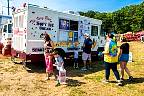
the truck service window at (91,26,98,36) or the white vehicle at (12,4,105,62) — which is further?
the truck service window at (91,26,98,36)

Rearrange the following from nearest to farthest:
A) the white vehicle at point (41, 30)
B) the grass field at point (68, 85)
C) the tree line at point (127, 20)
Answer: the grass field at point (68, 85) → the white vehicle at point (41, 30) → the tree line at point (127, 20)

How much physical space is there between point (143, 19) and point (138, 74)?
6145cm

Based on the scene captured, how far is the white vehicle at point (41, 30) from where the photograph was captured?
1410cm

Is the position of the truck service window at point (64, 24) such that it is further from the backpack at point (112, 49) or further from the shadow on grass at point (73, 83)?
the backpack at point (112, 49)

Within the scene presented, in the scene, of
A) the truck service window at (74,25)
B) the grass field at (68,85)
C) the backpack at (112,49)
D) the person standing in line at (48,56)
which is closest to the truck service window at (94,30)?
the truck service window at (74,25)

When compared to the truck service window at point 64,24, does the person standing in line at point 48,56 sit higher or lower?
lower

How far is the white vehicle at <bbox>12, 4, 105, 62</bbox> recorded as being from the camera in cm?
1410

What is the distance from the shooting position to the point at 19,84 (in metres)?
11.5

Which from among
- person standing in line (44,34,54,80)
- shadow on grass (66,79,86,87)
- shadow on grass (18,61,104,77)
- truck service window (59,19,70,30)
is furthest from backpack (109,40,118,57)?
truck service window (59,19,70,30)

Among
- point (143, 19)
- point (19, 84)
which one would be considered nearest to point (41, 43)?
point (19, 84)

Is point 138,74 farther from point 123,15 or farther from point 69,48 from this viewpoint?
point 123,15

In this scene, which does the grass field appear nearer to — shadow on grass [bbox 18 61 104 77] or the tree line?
shadow on grass [bbox 18 61 104 77]

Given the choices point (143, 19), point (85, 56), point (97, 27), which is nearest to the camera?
point (85, 56)

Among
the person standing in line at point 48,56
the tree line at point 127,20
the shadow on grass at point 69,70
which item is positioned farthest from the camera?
the tree line at point 127,20
